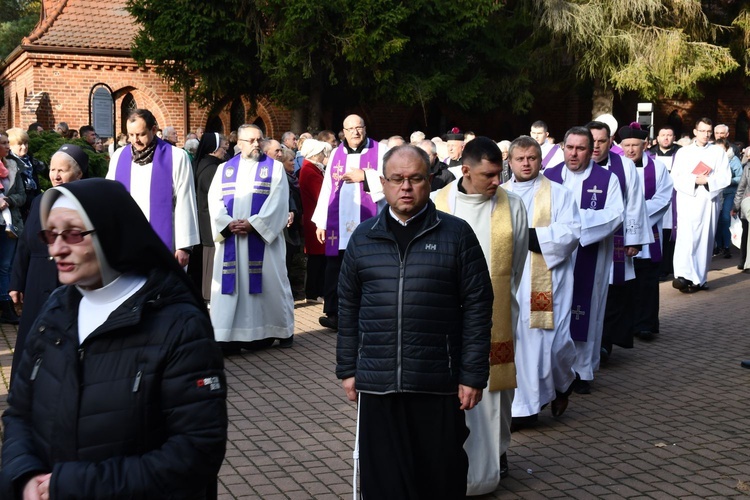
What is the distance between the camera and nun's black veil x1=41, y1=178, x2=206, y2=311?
9.01ft

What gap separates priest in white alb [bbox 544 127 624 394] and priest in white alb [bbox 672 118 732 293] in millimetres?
6813

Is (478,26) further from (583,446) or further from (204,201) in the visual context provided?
(583,446)

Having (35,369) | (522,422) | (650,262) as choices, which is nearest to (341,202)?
(650,262)

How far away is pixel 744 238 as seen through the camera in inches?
713

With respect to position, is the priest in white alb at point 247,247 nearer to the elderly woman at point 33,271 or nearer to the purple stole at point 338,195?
the purple stole at point 338,195

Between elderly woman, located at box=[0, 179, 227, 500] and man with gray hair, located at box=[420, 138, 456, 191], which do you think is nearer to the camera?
elderly woman, located at box=[0, 179, 227, 500]

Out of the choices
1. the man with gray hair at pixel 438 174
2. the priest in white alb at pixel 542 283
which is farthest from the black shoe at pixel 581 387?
the man with gray hair at pixel 438 174

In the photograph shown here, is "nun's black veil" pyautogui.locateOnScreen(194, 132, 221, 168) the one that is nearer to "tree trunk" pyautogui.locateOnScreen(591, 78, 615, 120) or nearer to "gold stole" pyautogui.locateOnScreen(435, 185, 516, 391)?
"gold stole" pyautogui.locateOnScreen(435, 185, 516, 391)

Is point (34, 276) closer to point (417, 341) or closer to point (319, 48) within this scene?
point (417, 341)

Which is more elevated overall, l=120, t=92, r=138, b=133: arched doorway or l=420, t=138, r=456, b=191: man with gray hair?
l=120, t=92, r=138, b=133: arched doorway

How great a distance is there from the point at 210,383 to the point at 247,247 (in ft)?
24.3

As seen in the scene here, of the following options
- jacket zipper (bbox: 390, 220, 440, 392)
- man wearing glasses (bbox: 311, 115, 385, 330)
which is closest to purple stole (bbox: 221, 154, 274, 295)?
man wearing glasses (bbox: 311, 115, 385, 330)

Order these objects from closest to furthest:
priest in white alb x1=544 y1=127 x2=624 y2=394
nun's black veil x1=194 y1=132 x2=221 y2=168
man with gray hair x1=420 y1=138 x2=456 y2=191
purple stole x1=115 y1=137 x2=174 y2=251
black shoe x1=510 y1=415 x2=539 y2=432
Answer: black shoe x1=510 y1=415 x2=539 y2=432 → priest in white alb x1=544 y1=127 x2=624 y2=394 → purple stole x1=115 y1=137 x2=174 y2=251 → nun's black veil x1=194 y1=132 x2=221 y2=168 → man with gray hair x1=420 y1=138 x2=456 y2=191

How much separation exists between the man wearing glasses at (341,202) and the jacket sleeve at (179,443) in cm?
814
